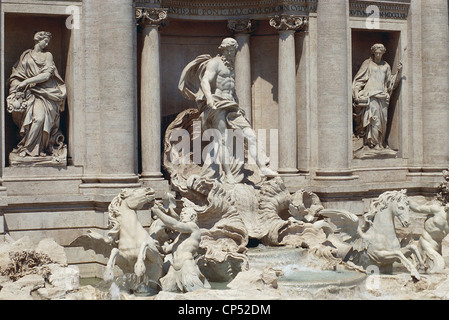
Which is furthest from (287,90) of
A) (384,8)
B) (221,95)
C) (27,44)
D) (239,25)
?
(27,44)

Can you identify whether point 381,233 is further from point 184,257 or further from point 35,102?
point 35,102

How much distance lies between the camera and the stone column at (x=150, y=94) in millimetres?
19125

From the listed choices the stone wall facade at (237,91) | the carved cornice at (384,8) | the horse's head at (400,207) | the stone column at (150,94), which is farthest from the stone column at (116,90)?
the carved cornice at (384,8)

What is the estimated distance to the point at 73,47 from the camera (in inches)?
729

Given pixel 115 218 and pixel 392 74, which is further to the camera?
pixel 392 74

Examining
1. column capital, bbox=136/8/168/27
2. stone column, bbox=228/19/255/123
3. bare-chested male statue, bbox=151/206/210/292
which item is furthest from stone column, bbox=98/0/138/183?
stone column, bbox=228/19/255/123

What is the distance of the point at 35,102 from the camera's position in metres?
18.3

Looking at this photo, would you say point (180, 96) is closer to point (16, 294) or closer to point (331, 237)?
point (331, 237)

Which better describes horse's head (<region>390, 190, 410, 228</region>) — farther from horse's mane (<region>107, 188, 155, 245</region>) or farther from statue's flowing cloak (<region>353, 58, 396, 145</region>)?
horse's mane (<region>107, 188, 155, 245</region>)

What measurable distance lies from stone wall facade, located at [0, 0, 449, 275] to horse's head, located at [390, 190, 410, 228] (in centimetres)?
311

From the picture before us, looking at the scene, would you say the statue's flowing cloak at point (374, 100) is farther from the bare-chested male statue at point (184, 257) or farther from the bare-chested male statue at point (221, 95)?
the bare-chested male statue at point (184, 257)

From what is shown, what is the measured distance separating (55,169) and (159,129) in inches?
95.1

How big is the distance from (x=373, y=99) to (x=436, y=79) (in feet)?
5.84

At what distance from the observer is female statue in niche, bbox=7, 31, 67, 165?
59.6 ft
